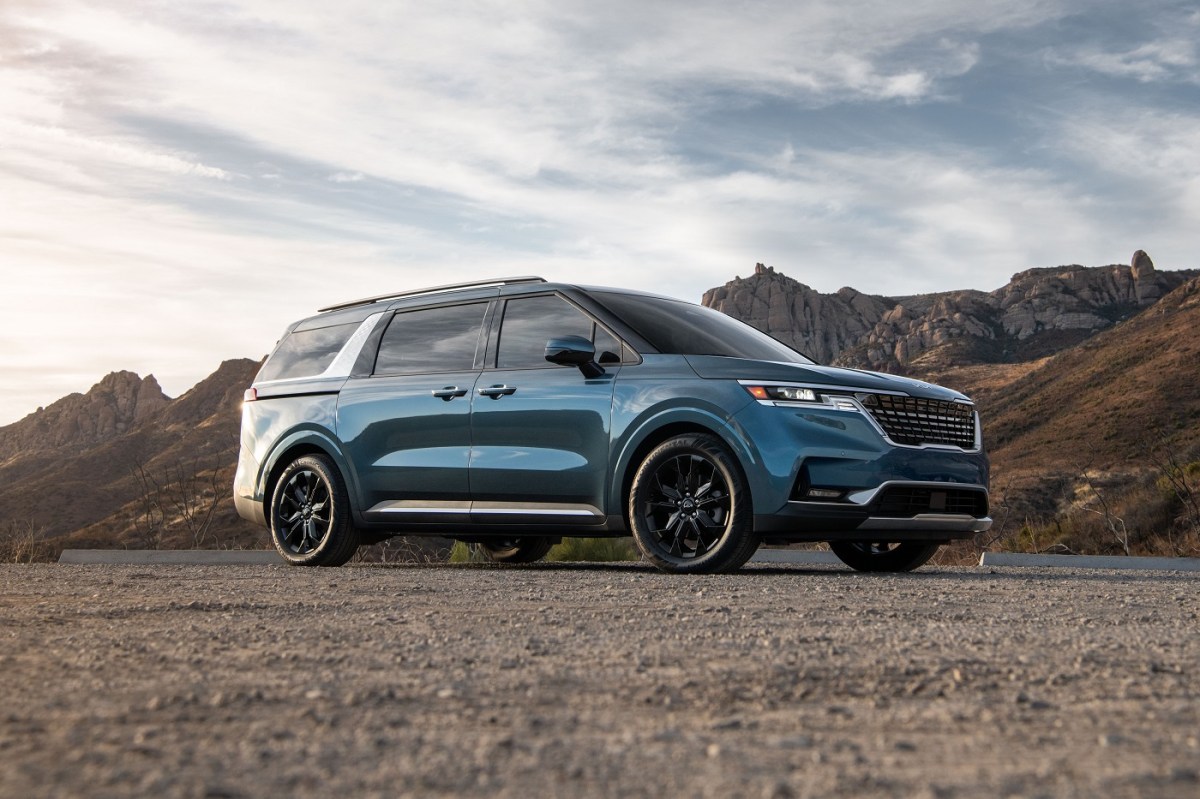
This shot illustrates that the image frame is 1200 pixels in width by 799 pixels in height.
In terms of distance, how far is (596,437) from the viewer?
301 inches

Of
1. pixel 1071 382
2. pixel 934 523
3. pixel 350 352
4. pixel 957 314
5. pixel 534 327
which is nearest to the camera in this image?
pixel 934 523

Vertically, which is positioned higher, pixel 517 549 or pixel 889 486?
pixel 889 486

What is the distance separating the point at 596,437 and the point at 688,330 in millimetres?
1037

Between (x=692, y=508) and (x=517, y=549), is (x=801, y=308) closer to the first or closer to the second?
(x=517, y=549)

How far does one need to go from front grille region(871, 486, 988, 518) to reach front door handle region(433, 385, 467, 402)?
9.60 feet

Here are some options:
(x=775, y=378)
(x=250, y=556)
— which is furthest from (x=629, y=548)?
(x=775, y=378)

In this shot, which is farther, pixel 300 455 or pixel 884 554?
pixel 300 455

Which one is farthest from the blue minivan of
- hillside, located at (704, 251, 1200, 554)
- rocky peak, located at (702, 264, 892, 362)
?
rocky peak, located at (702, 264, 892, 362)

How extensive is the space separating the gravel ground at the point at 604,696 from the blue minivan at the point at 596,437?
55.2 inches

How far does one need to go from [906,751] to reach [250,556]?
8.93 m

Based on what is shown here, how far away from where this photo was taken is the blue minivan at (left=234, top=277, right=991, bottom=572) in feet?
23.3

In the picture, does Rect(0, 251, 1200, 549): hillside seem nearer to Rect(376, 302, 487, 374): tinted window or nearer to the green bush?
the green bush

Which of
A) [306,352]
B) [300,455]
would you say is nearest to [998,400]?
[306,352]

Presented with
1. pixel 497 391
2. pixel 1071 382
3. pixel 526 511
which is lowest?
pixel 526 511
